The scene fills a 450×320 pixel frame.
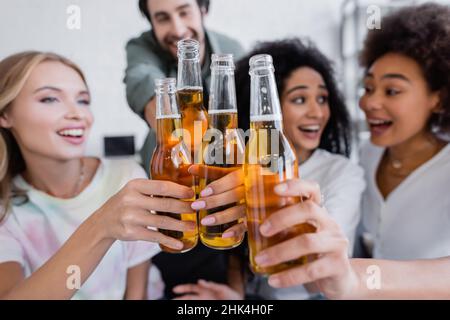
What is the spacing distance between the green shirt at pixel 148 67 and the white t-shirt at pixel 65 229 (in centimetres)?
11

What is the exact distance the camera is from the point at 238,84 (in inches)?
37.2

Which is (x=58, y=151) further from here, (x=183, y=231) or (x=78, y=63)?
(x=183, y=231)

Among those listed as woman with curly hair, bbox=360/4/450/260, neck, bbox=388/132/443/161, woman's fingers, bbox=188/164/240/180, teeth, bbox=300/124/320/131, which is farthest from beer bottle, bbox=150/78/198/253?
neck, bbox=388/132/443/161

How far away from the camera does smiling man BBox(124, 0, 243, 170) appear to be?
0.86 metres

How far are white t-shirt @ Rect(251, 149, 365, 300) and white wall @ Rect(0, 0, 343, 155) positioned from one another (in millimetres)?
278

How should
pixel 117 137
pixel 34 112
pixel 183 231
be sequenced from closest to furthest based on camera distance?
pixel 183 231 < pixel 34 112 < pixel 117 137

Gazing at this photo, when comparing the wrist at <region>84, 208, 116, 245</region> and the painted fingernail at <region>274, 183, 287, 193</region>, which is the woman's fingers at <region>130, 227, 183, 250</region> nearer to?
the wrist at <region>84, 208, 116, 245</region>

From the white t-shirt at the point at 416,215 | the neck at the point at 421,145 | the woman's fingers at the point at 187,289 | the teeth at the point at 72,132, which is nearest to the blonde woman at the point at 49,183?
the teeth at the point at 72,132

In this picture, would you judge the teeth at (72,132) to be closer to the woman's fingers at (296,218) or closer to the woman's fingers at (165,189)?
the woman's fingers at (165,189)

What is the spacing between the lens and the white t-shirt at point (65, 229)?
86cm

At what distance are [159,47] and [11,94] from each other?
327 millimetres

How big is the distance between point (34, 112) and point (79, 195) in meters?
0.20

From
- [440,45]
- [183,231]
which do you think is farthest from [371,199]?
[183,231]
